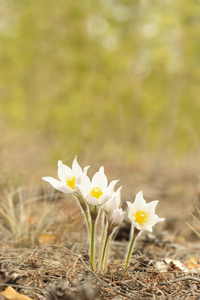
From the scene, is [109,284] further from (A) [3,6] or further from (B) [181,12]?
(A) [3,6]

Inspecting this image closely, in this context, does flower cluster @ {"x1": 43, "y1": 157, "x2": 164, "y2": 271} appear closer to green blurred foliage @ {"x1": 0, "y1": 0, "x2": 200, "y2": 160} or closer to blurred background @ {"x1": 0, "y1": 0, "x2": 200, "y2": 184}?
blurred background @ {"x1": 0, "y1": 0, "x2": 200, "y2": 184}

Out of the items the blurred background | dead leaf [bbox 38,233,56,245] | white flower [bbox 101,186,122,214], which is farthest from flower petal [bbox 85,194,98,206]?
the blurred background

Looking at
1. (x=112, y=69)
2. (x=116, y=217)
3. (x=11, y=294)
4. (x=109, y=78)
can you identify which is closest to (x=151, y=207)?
(x=116, y=217)

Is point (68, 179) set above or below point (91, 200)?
above

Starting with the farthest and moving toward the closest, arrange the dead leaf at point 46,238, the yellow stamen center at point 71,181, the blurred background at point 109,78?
the blurred background at point 109,78
the dead leaf at point 46,238
the yellow stamen center at point 71,181

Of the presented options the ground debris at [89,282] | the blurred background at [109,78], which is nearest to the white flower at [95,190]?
the ground debris at [89,282]

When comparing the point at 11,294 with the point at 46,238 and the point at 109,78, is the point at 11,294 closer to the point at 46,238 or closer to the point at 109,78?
the point at 46,238

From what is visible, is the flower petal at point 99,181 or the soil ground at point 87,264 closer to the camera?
the soil ground at point 87,264

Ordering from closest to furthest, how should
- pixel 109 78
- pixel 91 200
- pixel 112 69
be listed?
pixel 91 200, pixel 109 78, pixel 112 69

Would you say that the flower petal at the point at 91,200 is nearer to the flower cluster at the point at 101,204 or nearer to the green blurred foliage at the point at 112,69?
the flower cluster at the point at 101,204
